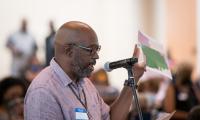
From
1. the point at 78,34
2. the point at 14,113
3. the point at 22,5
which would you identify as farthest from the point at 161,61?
the point at 22,5

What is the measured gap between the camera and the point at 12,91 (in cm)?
362

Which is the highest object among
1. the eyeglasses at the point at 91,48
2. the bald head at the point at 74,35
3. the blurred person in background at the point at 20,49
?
the bald head at the point at 74,35

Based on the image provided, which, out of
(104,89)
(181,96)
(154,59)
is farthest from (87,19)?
(154,59)

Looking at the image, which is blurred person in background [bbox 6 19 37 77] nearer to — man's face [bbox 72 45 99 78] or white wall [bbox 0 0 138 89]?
white wall [bbox 0 0 138 89]

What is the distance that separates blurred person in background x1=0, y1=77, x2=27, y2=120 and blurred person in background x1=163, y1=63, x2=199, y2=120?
2.17 m

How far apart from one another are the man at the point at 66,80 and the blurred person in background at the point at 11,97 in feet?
4.08

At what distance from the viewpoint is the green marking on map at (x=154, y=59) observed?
2361 millimetres

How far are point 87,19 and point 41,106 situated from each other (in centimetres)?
807

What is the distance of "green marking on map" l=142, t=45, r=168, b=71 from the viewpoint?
236 centimetres

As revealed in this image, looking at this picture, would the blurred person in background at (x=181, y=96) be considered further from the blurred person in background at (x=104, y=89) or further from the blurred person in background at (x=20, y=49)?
the blurred person in background at (x=20, y=49)

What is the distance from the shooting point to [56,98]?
201 cm

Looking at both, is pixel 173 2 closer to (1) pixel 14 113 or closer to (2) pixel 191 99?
(2) pixel 191 99

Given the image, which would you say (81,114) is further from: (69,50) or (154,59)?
(154,59)

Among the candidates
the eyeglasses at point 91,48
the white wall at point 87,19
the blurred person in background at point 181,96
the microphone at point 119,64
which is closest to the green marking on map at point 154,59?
the microphone at point 119,64
